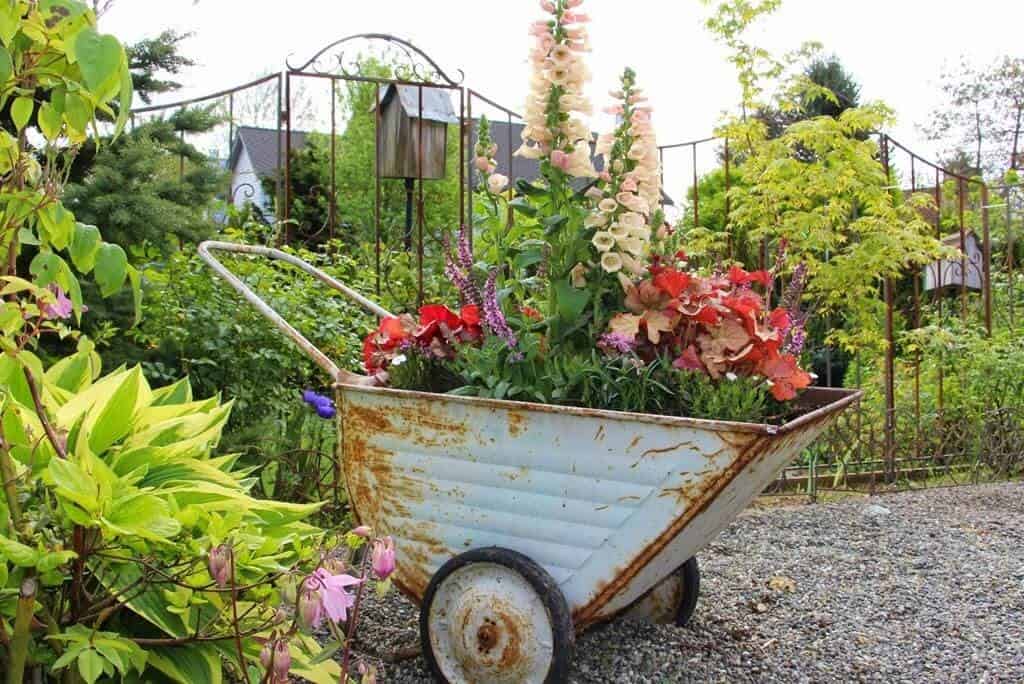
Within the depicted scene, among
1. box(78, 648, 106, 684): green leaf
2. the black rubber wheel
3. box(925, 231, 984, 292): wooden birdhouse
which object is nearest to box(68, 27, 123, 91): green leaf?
box(78, 648, 106, 684): green leaf

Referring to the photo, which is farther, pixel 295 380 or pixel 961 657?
pixel 295 380

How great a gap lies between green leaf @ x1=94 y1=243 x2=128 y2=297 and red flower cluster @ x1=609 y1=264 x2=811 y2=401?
1.03m

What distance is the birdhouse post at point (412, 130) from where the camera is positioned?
4406 millimetres

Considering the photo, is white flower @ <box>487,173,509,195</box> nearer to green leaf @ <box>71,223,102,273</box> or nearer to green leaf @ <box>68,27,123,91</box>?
green leaf @ <box>71,223,102,273</box>

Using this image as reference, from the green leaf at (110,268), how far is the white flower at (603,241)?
3.35 ft

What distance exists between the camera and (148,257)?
10.8 ft

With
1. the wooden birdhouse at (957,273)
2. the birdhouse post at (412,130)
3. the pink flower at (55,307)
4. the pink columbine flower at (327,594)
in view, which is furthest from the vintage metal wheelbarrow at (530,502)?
the wooden birdhouse at (957,273)

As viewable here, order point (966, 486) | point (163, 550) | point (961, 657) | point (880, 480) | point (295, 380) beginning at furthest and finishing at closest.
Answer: point (880, 480), point (966, 486), point (295, 380), point (961, 657), point (163, 550)

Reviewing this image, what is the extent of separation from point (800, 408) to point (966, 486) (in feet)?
10.5

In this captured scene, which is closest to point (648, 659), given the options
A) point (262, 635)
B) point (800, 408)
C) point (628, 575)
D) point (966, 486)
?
point (628, 575)

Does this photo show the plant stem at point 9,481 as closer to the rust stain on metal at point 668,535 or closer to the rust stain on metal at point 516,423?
the rust stain on metal at point 516,423

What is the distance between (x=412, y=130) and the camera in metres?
4.46

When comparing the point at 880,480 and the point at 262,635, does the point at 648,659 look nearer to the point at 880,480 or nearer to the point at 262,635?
the point at 262,635

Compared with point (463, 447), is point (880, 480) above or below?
below
